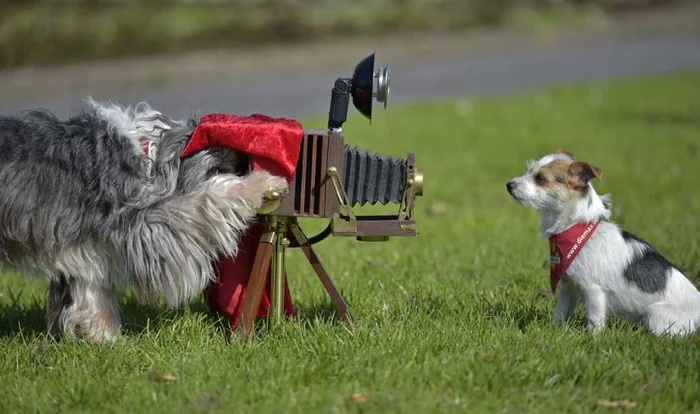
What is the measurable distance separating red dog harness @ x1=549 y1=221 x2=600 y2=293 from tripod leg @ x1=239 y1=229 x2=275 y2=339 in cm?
152

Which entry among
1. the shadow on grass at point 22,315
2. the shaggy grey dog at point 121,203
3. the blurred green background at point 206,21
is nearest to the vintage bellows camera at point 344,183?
the shaggy grey dog at point 121,203

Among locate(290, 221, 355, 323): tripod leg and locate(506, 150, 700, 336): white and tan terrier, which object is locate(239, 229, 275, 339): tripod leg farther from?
locate(506, 150, 700, 336): white and tan terrier

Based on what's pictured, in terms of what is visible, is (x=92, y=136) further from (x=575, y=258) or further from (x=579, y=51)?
(x=579, y=51)

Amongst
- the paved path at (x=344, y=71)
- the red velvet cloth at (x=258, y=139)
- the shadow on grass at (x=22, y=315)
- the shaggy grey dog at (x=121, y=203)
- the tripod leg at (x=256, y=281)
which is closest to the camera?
the red velvet cloth at (x=258, y=139)

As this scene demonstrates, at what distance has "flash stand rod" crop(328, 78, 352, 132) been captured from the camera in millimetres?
5008

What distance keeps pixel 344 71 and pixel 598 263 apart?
1397 centimetres

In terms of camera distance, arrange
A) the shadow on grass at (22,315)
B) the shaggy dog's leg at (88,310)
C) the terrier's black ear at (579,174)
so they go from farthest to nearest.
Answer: the shadow on grass at (22,315) < the shaggy dog's leg at (88,310) < the terrier's black ear at (579,174)

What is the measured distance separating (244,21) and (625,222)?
14.6 meters

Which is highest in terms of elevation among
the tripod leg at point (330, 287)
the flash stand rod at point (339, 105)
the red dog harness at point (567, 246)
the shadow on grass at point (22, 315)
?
the flash stand rod at point (339, 105)

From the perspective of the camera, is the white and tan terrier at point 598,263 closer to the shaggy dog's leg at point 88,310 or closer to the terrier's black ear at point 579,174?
the terrier's black ear at point 579,174

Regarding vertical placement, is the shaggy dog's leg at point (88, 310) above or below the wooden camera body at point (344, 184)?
below

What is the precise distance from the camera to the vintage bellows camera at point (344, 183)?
5.00 meters

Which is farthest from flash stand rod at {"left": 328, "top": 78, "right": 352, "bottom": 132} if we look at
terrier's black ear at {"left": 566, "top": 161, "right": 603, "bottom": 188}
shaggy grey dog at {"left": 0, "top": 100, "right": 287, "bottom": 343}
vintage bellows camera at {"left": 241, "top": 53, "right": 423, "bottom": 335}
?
terrier's black ear at {"left": 566, "top": 161, "right": 603, "bottom": 188}

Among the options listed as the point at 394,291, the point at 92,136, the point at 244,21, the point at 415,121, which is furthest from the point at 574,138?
the point at 244,21
